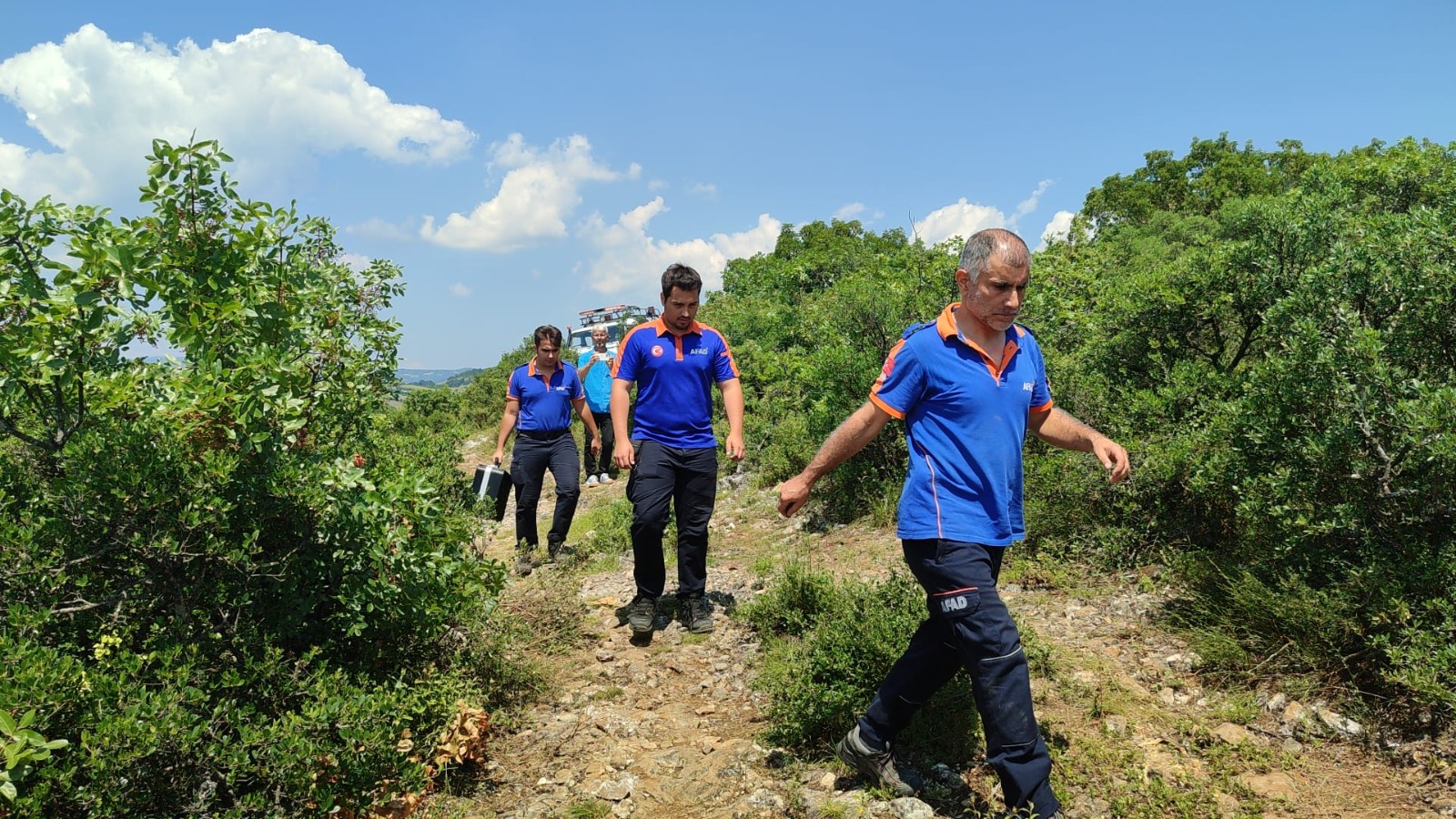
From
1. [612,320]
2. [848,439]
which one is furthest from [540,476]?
[612,320]

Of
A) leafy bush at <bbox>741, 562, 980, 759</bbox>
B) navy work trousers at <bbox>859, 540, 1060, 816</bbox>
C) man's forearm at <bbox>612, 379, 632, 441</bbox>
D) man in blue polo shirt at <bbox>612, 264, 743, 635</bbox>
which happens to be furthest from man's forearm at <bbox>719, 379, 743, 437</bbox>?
navy work trousers at <bbox>859, 540, 1060, 816</bbox>

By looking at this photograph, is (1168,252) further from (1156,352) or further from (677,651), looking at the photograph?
(677,651)

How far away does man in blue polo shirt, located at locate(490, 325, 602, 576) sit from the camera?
6359 mm

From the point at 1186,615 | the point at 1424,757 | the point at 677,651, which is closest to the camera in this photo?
the point at 1424,757

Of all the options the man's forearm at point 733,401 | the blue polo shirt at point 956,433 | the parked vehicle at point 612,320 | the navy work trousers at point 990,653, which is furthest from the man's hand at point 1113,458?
the parked vehicle at point 612,320

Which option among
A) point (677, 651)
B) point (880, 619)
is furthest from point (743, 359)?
point (880, 619)

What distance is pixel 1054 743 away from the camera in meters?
3.13

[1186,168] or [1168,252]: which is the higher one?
[1186,168]

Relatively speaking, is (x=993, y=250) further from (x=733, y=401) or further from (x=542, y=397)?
(x=542, y=397)

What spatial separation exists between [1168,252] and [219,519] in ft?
58.1

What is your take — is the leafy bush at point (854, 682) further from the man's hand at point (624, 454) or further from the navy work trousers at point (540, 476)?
the navy work trousers at point (540, 476)

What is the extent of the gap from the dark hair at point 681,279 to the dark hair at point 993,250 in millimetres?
2138

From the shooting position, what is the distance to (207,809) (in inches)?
93.6

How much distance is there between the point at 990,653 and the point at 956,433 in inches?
27.4
